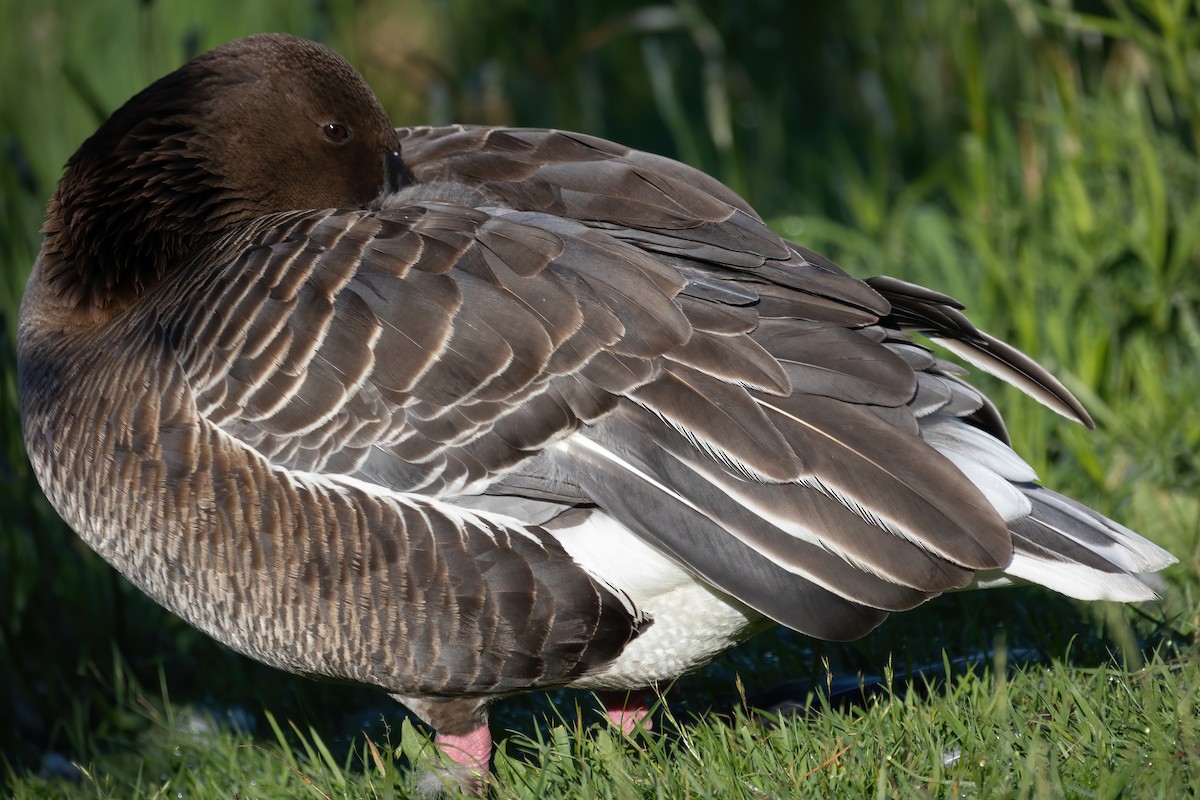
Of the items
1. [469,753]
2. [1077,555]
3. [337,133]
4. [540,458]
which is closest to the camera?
[1077,555]

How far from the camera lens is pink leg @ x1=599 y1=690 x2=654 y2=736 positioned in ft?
12.1

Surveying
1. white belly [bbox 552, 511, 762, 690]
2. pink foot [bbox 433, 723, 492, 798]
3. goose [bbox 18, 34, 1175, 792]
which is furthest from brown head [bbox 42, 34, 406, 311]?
pink foot [bbox 433, 723, 492, 798]

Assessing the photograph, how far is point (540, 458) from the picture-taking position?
323 centimetres

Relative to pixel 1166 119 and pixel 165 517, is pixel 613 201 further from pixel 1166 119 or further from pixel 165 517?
pixel 1166 119

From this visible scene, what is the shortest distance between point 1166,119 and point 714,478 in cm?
434

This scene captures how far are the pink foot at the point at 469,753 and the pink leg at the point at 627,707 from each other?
0.36m

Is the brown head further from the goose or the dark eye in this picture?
the goose

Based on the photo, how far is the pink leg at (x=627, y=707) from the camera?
369cm

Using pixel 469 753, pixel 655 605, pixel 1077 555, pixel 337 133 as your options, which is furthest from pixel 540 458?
pixel 337 133

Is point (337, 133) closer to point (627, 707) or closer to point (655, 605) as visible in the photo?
point (655, 605)

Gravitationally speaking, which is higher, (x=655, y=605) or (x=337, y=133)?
(x=337, y=133)

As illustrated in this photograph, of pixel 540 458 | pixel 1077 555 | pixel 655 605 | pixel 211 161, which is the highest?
pixel 211 161

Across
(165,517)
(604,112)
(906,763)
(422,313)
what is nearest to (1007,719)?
(906,763)

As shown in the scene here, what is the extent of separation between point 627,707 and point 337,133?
2021 mm
